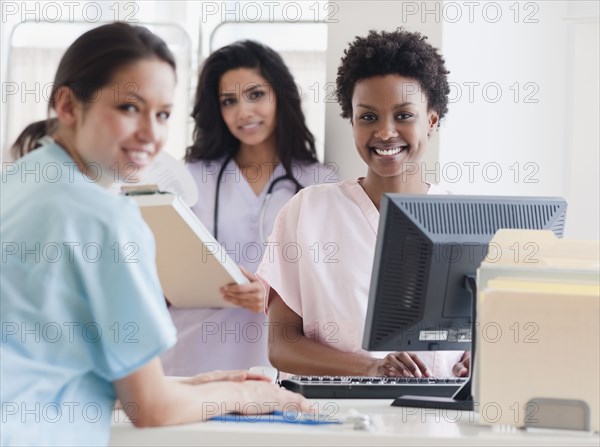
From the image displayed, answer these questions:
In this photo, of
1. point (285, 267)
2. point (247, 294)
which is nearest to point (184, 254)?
point (285, 267)

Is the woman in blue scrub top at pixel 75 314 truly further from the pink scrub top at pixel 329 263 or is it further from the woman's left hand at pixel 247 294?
the woman's left hand at pixel 247 294

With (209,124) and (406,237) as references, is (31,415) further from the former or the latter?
(209,124)

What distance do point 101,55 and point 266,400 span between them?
542mm

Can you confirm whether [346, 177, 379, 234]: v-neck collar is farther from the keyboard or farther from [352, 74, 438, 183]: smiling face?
the keyboard

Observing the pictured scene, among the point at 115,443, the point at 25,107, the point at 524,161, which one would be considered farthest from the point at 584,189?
the point at 115,443

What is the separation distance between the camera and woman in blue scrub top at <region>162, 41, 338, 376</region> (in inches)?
102

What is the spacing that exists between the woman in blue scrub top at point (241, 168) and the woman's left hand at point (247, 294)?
174mm

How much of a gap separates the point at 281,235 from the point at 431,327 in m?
0.62

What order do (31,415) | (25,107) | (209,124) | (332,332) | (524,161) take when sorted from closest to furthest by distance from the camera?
(31,415), (332,332), (209,124), (524,161), (25,107)

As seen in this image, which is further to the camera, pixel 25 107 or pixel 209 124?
pixel 25 107

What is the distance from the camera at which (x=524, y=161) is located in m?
2.86

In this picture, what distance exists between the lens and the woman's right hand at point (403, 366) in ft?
5.75

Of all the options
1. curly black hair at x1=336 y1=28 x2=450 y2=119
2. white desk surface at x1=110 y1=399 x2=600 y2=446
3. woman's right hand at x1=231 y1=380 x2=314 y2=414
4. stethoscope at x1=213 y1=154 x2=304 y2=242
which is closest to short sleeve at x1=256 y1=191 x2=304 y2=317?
curly black hair at x1=336 y1=28 x2=450 y2=119

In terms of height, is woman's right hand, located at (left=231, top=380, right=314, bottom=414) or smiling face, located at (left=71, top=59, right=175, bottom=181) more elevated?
smiling face, located at (left=71, top=59, right=175, bottom=181)
